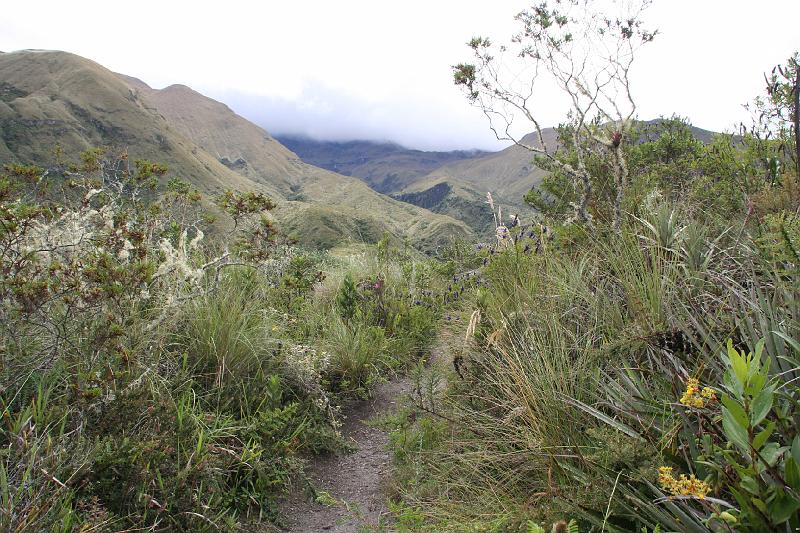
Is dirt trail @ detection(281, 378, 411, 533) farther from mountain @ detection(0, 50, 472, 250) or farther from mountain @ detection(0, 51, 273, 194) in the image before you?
mountain @ detection(0, 51, 273, 194)

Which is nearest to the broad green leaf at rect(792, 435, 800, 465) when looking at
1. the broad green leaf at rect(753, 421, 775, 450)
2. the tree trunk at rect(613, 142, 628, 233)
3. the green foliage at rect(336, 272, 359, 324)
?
the broad green leaf at rect(753, 421, 775, 450)

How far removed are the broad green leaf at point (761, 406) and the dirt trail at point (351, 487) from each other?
251 cm

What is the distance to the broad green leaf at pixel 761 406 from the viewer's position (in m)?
1.25

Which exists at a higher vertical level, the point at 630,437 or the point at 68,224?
the point at 68,224

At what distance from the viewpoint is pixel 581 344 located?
3566mm

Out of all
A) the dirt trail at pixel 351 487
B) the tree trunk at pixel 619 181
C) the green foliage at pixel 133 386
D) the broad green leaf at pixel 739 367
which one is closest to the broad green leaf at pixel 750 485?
the broad green leaf at pixel 739 367

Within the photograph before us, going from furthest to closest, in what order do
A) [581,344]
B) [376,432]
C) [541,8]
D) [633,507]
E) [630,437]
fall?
[541,8]
[376,432]
[581,344]
[630,437]
[633,507]

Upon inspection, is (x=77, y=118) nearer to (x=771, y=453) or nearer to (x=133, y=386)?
(x=133, y=386)

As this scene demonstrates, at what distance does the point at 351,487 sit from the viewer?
3.96 metres

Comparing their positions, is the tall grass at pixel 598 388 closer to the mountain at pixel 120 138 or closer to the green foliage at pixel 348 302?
the green foliage at pixel 348 302

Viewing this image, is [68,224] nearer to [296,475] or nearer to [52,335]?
[52,335]

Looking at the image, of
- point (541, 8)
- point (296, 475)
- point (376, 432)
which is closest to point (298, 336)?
point (376, 432)

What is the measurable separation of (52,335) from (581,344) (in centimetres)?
371

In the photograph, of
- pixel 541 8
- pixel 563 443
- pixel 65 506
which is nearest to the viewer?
pixel 65 506
